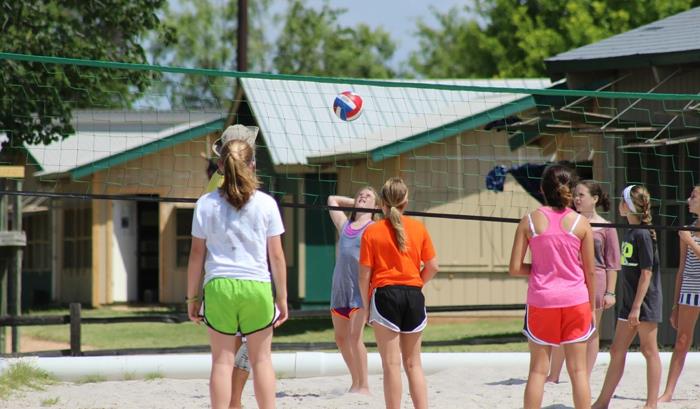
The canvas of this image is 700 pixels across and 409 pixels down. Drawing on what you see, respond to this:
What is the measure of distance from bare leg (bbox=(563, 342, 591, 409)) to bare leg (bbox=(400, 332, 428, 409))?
878 mm

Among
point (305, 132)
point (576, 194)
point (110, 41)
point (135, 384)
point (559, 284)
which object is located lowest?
point (135, 384)

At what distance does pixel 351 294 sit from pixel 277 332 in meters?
8.53

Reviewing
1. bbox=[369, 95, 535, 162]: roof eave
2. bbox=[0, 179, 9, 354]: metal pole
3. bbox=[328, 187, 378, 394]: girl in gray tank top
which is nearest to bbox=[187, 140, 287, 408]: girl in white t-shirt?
bbox=[328, 187, 378, 394]: girl in gray tank top

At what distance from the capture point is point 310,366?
9.98 metres

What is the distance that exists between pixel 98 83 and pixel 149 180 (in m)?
6.95

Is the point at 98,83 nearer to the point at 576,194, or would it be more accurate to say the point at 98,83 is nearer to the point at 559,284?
the point at 576,194

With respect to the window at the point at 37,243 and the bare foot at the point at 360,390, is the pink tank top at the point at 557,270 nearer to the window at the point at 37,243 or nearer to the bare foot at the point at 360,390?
the bare foot at the point at 360,390

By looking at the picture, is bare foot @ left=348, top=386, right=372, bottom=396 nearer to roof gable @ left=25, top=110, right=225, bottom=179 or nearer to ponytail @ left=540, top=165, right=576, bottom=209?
ponytail @ left=540, top=165, right=576, bottom=209

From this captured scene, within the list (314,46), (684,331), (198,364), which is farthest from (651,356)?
(314,46)

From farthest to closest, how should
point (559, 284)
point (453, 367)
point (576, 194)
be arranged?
1. point (453, 367)
2. point (576, 194)
3. point (559, 284)

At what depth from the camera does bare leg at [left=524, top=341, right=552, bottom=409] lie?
686 centimetres

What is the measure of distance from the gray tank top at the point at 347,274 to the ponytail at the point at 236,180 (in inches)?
90.9

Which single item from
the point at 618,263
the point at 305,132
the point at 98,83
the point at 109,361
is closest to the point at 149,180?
the point at 305,132

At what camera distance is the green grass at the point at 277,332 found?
15763mm
